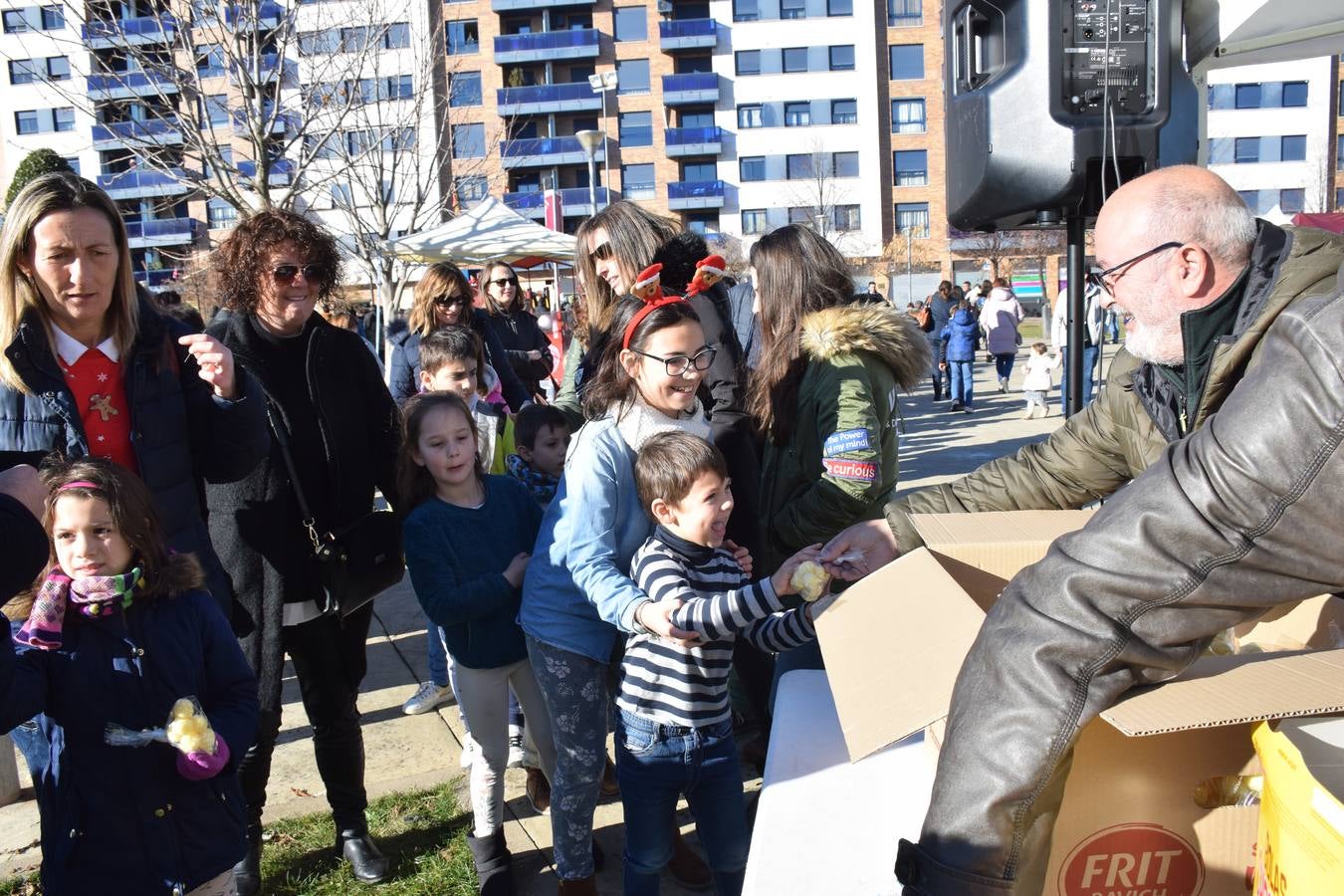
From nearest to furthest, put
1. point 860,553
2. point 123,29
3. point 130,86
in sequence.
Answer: point 860,553, point 123,29, point 130,86

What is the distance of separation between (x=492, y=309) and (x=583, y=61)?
49.5m

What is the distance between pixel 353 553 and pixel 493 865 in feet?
3.38

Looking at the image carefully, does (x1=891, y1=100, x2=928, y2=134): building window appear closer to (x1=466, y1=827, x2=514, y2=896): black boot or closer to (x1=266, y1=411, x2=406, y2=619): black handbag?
(x1=266, y1=411, x2=406, y2=619): black handbag

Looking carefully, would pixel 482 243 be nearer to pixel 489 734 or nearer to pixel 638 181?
pixel 489 734

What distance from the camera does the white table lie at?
1.55 meters

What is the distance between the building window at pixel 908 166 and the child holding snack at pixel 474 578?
5334cm

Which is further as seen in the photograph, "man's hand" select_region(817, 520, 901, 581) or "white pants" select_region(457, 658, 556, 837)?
"white pants" select_region(457, 658, 556, 837)

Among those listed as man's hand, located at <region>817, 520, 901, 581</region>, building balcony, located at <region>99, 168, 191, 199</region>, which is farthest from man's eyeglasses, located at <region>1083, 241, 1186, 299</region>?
building balcony, located at <region>99, 168, 191, 199</region>

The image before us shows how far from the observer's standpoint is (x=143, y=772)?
2279 mm

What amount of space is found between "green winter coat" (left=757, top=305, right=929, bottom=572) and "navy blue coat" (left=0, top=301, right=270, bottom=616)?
5.30ft

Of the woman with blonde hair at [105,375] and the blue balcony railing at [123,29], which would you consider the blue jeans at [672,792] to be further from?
the blue balcony railing at [123,29]

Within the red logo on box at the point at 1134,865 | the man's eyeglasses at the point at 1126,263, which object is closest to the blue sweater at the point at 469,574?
the man's eyeglasses at the point at 1126,263

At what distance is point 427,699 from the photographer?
4.46 metres

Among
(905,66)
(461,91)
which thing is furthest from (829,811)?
(905,66)
